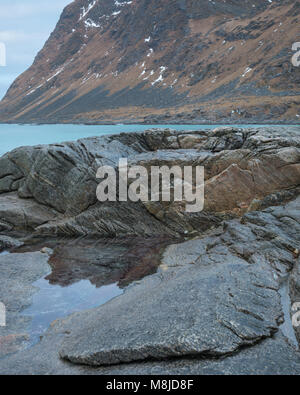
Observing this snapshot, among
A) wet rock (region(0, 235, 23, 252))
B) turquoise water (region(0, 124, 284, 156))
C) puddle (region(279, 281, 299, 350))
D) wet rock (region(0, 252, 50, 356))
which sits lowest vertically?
wet rock (region(0, 252, 50, 356))

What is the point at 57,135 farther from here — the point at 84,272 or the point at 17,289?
the point at 17,289

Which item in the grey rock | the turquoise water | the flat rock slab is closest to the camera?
the flat rock slab

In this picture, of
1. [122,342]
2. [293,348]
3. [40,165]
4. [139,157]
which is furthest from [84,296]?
[40,165]

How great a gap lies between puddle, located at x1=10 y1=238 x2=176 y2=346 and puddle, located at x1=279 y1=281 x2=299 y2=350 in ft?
18.9

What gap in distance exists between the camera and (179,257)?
16.0 m

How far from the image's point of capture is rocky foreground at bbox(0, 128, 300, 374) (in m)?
8.60

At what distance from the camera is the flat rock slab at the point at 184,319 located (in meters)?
8.58

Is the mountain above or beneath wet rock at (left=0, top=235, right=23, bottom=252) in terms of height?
above

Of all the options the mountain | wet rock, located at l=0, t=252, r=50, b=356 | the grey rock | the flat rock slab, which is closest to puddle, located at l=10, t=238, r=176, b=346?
wet rock, located at l=0, t=252, r=50, b=356

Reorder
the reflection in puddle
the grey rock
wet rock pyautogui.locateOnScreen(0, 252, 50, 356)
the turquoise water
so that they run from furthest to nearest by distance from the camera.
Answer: the turquoise water, the grey rock, the reflection in puddle, wet rock pyautogui.locateOnScreen(0, 252, 50, 356)

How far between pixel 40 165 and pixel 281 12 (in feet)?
494

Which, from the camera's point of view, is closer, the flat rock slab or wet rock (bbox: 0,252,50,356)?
the flat rock slab

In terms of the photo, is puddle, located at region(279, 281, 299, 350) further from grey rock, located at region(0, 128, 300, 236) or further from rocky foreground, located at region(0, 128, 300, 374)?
grey rock, located at region(0, 128, 300, 236)
